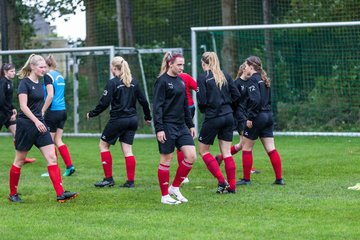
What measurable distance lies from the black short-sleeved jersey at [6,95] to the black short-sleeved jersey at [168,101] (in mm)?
4896

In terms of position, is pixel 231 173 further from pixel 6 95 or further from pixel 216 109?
pixel 6 95

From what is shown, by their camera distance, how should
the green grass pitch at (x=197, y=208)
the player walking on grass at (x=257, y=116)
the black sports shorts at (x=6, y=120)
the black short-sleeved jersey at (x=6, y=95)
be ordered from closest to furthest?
the green grass pitch at (x=197, y=208)
the player walking on grass at (x=257, y=116)
the black short-sleeved jersey at (x=6, y=95)
the black sports shorts at (x=6, y=120)

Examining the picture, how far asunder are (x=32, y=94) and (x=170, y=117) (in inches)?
68.8

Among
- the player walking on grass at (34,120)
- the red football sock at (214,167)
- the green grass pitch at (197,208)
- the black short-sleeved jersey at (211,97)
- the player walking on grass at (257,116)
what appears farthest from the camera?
the player walking on grass at (257,116)

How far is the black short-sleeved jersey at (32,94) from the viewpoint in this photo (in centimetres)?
1112

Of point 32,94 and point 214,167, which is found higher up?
point 32,94

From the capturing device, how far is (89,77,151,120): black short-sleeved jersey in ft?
41.7

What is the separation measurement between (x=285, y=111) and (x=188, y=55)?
4.11m

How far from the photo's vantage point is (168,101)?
437 inches

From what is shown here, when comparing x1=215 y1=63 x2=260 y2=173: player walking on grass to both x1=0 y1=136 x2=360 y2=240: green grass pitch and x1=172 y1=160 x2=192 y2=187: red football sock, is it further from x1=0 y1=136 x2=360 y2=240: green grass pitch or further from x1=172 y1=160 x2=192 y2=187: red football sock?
x1=172 y1=160 x2=192 y2=187: red football sock

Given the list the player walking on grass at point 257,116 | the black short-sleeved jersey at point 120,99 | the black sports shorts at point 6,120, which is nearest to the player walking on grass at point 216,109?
the player walking on grass at point 257,116

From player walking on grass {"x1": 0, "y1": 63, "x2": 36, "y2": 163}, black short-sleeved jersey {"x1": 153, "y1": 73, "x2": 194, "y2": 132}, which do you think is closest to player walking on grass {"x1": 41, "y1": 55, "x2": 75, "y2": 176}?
player walking on grass {"x1": 0, "y1": 63, "x2": 36, "y2": 163}

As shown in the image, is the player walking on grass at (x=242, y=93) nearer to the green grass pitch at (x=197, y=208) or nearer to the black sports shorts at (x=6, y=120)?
the green grass pitch at (x=197, y=208)

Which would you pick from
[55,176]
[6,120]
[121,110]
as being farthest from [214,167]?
[6,120]
